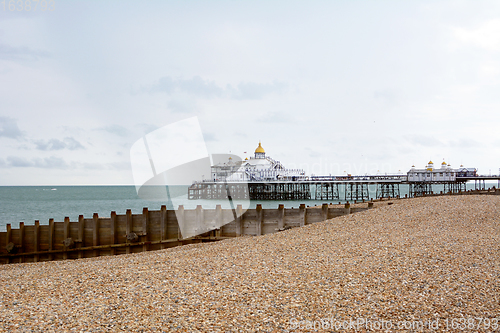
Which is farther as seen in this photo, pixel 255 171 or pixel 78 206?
pixel 255 171

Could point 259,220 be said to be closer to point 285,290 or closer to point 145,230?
point 145,230

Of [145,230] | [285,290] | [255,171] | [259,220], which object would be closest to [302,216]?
[259,220]

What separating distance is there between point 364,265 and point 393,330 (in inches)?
100.0

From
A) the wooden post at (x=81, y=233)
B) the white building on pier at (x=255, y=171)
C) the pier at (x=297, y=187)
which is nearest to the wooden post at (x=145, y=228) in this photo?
the wooden post at (x=81, y=233)

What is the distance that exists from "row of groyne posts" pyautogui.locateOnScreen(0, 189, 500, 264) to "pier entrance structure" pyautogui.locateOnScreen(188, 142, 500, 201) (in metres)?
47.5

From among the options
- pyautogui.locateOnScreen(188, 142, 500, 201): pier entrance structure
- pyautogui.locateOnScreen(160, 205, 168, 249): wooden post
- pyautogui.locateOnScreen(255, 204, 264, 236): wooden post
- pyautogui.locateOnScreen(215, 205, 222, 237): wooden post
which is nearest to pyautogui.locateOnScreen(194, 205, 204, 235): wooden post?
pyautogui.locateOnScreen(215, 205, 222, 237): wooden post

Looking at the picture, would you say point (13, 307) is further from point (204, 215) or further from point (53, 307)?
point (204, 215)

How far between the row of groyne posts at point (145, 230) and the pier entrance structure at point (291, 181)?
47541 millimetres

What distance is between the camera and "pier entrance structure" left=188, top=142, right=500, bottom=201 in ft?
211

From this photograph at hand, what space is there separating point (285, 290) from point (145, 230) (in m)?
8.62

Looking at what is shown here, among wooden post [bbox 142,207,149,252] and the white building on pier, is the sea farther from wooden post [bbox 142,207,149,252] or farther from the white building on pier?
wooden post [bbox 142,207,149,252]

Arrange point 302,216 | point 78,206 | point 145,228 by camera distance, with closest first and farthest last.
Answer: point 302,216
point 145,228
point 78,206

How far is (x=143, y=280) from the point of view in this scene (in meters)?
7.06

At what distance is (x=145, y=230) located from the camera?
13.8 m
